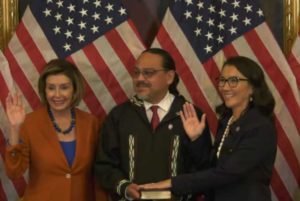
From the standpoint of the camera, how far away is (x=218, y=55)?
3.51 meters

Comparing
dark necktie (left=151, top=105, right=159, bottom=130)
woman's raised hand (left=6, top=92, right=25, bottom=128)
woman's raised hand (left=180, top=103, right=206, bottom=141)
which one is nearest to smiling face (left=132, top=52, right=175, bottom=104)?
dark necktie (left=151, top=105, right=159, bottom=130)

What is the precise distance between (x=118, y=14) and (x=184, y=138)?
3.57 feet

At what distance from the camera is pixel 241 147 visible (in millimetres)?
2527

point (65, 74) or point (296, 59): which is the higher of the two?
point (65, 74)

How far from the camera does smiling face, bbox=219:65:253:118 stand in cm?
266

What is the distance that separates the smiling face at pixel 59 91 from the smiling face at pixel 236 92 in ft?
2.77

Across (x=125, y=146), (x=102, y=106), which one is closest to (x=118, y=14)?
(x=102, y=106)

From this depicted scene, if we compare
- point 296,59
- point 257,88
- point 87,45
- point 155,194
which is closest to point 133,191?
point 155,194

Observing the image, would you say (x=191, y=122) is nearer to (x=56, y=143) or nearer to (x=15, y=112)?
(x=56, y=143)

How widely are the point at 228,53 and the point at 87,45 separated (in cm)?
96

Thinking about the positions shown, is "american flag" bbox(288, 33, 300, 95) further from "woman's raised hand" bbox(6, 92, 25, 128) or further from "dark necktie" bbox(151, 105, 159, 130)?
"woman's raised hand" bbox(6, 92, 25, 128)

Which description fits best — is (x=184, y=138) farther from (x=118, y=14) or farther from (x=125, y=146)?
(x=118, y=14)

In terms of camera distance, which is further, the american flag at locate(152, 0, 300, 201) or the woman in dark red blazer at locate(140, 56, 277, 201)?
the american flag at locate(152, 0, 300, 201)

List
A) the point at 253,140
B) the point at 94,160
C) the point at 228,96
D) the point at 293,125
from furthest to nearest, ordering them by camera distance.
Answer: the point at 293,125, the point at 94,160, the point at 228,96, the point at 253,140
